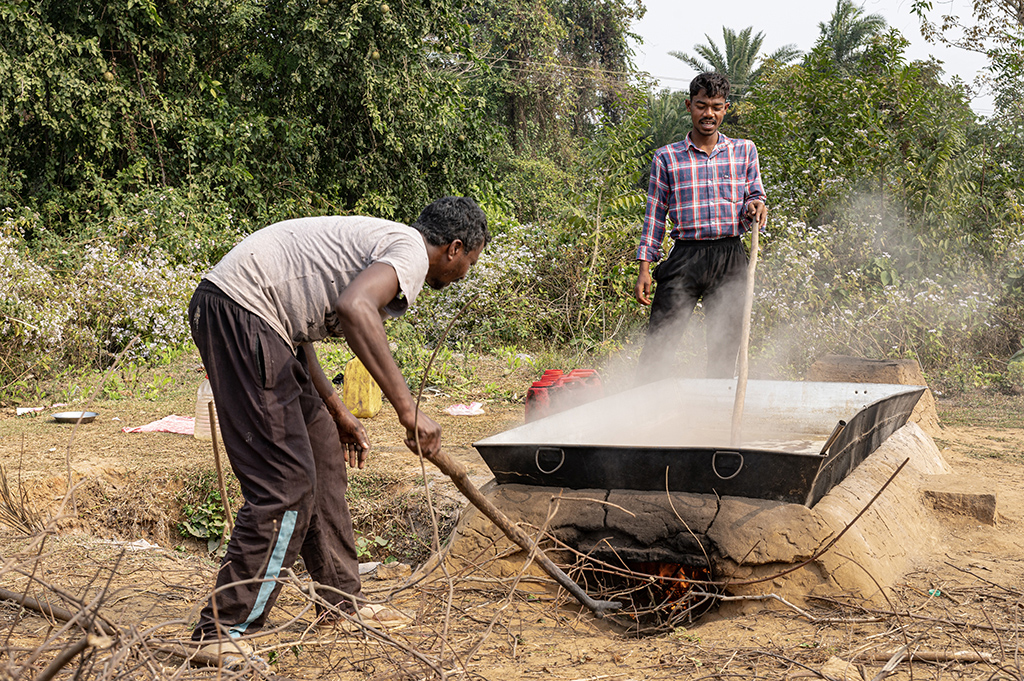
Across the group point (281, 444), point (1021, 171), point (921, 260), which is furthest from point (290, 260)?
point (1021, 171)

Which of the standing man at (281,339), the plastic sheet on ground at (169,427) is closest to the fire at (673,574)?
the standing man at (281,339)

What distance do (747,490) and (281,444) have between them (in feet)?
5.89

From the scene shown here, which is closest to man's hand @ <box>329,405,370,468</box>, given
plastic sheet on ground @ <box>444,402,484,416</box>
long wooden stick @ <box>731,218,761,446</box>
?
long wooden stick @ <box>731,218,761,446</box>

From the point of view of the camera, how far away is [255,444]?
253 centimetres

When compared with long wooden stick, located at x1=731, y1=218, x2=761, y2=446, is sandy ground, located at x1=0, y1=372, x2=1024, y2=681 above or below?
below

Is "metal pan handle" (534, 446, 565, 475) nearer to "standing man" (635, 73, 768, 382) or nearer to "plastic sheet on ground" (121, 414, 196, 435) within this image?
"standing man" (635, 73, 768, 382)

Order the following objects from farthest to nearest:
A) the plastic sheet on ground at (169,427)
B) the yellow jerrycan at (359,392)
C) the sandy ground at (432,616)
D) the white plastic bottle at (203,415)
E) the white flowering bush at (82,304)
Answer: the white flowering bush at (82,304), the yellow jerrycan at (359,392), the plastic sheet on ground at (169,427), the white plastic bottle at (203,415), the sandy ground at (432,616)

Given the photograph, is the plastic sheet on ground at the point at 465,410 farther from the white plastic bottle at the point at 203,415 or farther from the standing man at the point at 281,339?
the standing man at the point at 281,339

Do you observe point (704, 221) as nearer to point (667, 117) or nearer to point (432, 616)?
point (432, 616)

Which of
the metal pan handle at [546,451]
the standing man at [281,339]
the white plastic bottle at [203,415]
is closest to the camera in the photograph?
the standing man at [281,339]

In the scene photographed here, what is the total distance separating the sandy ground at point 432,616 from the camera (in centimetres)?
228

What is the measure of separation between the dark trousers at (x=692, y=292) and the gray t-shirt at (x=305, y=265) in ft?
7.84

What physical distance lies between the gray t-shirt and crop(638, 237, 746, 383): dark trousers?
94.1 inches

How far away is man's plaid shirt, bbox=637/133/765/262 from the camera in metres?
4.64
